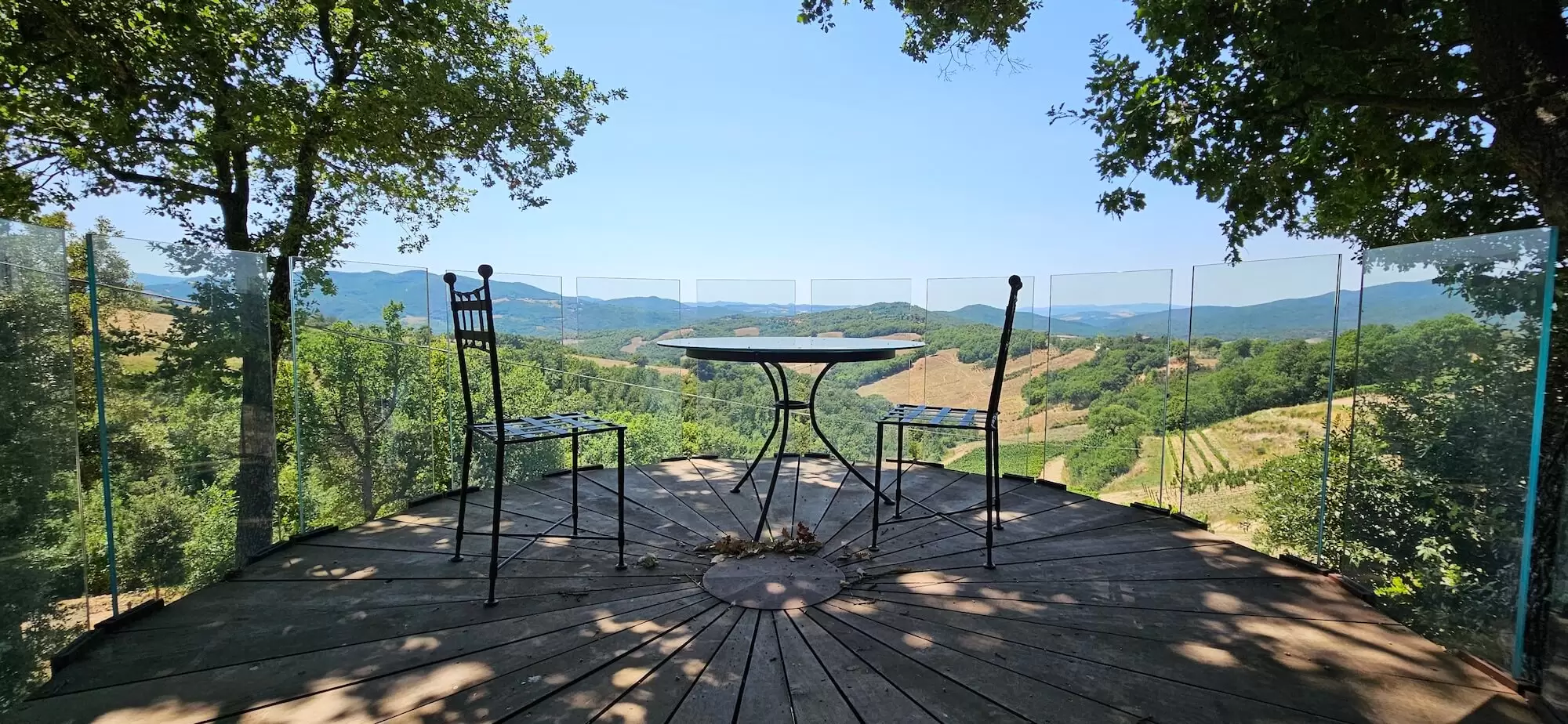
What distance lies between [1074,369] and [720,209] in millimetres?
8250

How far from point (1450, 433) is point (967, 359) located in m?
3.29

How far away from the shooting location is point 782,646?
1676 millimetres

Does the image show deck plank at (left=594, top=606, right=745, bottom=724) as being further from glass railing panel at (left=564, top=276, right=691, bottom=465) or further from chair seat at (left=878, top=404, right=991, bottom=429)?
glass railing panel at (left=564, top=276, right=691, bottom=465)

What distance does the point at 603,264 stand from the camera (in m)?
11.3

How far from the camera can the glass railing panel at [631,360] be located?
459 cm

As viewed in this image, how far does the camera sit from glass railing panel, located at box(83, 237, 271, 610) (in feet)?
7.59

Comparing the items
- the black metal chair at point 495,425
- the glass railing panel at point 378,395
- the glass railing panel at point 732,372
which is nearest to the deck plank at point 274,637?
the black metal chair at point 495,425

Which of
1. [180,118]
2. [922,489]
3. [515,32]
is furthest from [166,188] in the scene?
[922,489]

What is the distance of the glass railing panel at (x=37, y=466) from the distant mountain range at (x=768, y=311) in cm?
92

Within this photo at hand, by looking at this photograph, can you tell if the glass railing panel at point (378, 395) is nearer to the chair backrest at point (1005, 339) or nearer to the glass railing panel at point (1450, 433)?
the chair backrest at point (1005, 339)

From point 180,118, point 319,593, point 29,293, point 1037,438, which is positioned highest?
point 180,118

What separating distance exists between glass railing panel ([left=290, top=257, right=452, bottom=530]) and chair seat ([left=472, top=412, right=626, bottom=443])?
1626 millimetres

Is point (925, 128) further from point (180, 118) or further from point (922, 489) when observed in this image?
point (180, 118)

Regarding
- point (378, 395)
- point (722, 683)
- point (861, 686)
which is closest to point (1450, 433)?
point (861, 686)
